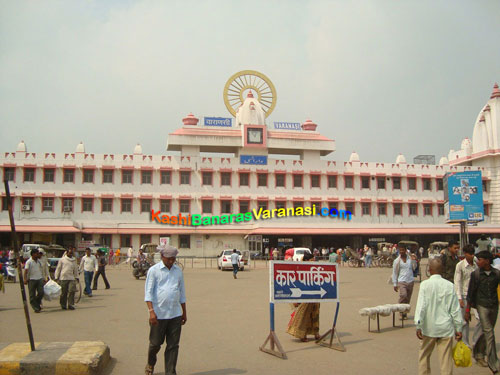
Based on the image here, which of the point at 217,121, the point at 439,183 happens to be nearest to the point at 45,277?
the point at 217,121

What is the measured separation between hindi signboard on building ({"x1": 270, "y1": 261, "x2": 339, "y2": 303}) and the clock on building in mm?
35327

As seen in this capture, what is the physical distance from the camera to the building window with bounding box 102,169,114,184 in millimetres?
40844

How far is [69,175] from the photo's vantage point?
40531 millimetres

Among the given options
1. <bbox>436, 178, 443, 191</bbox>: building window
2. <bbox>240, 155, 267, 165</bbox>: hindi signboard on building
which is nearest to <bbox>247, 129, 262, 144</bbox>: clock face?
<bbox>240, 155, 267, 165</bbox>: hindi signboard on building

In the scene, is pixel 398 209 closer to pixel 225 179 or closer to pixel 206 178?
pixel 225 179

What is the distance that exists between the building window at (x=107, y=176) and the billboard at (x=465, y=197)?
27.5 metres

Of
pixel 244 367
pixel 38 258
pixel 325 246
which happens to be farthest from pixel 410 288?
pixel 325 246

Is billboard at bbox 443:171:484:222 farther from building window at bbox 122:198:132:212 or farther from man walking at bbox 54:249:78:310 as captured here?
building window at bbox 122:198:132:212

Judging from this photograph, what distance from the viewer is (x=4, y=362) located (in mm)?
5645

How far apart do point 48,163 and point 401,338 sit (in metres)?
37.7

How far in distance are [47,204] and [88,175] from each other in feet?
13.5

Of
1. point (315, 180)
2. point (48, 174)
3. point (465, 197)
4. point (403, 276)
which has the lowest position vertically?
point (403, 276)

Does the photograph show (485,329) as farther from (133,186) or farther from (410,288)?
(133,186)

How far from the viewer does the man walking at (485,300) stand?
6.23m
